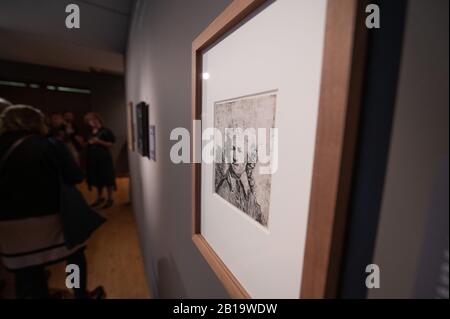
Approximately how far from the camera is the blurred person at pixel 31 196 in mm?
1162

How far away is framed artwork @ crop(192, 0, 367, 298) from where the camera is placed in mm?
239

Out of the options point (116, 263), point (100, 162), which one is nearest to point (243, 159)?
point (116, 263)

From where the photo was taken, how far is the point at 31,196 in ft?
4.03

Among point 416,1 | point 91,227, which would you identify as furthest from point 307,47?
point 91,227

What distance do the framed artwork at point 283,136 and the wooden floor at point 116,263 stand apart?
1949mm

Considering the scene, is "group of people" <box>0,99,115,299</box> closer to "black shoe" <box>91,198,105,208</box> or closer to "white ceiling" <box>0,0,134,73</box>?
"white ceiling" <box>0,0,134,73</box>

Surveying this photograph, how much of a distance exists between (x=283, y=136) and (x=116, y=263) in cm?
272

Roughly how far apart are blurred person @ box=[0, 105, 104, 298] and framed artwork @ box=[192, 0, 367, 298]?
1.25 metres

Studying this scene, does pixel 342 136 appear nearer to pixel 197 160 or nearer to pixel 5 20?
pixel 197 160

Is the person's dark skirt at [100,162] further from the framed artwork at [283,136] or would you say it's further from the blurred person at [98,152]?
the framed artwork at [283,136]

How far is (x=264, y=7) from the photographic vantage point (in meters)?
0.36

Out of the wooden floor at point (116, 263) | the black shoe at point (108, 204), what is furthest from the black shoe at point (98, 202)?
the wooden floor at point (116, 263)

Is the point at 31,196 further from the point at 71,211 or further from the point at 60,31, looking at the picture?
the point at 60,31

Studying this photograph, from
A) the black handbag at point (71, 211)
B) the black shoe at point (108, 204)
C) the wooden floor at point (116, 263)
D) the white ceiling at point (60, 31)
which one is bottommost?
the wooden floor at point (116, 263)
